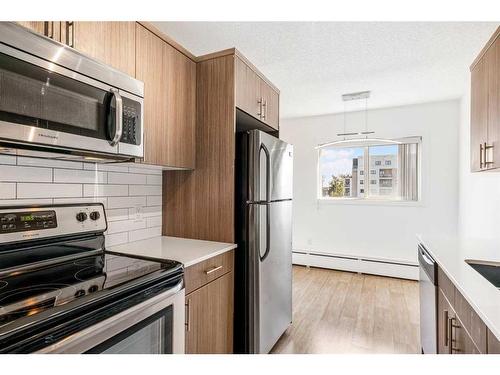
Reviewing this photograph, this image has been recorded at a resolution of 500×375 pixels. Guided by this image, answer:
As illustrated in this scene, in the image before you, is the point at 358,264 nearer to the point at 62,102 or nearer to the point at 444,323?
the point at 444,323

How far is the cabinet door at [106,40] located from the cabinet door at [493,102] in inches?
76.8

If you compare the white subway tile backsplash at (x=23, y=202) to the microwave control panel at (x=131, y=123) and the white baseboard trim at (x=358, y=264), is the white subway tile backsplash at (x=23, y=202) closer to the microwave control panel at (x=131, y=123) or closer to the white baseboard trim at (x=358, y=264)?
the microwave control panel at (x=131, y=123)

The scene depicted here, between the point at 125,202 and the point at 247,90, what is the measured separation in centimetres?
116

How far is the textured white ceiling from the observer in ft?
6.52

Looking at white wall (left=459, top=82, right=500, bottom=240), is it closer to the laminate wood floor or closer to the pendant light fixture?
the pendant light fixture

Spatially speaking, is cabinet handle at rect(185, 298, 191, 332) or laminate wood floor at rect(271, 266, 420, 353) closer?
cabinet handle at rect(185, 298, 191, 332)

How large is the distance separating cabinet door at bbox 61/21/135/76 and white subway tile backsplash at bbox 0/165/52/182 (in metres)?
0.63

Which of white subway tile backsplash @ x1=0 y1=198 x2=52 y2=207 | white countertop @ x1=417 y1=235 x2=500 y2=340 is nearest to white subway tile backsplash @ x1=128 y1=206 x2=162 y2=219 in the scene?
white subway tile backsplash @ x1=0 y1=198 x2=52 y2=207

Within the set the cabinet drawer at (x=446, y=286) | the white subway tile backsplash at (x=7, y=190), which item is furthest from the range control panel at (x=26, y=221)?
the cabinet drawer at (x=446, y=286)

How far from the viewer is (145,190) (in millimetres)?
1972

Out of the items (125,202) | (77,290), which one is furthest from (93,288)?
(125,202)
